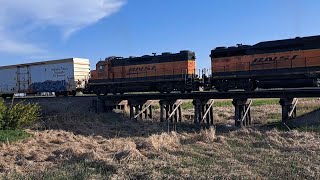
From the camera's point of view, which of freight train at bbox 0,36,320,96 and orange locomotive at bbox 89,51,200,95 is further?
orange locomotive at bbox 89,51,200,95

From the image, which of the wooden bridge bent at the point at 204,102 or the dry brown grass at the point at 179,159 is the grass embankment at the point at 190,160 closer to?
the dry brown grass at the point at 179,159

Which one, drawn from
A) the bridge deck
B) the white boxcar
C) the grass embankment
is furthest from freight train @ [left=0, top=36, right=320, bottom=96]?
the grass embankment

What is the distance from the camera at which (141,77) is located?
1340 inches

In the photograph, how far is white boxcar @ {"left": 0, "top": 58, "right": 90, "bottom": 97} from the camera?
39.7m

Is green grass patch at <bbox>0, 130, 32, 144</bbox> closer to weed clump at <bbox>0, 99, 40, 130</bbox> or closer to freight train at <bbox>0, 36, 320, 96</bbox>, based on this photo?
weed clump at <bbox>0, 99, 40, 130</bbox>

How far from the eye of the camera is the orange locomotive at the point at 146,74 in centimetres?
3167

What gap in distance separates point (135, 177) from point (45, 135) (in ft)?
44.8

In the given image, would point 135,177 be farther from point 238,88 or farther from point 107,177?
point 238,88

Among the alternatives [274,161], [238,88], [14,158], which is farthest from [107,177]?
[238,88]

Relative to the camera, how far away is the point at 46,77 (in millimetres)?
41500

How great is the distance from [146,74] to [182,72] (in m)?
3.64

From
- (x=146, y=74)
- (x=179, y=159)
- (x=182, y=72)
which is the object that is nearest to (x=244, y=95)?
(x=182, y=72)

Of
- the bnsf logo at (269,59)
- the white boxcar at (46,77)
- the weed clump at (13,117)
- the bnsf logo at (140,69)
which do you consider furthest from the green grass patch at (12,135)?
the white boxcar at (46,77)

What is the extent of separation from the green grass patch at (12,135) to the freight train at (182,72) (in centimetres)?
1332
